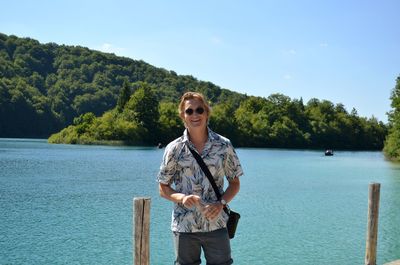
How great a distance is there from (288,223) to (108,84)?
455 ft

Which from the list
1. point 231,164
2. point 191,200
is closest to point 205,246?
point 191,200

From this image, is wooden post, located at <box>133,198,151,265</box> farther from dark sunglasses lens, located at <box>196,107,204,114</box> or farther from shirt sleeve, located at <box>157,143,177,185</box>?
dark sunglasses lens, located at <box>196,107,204,114</box>

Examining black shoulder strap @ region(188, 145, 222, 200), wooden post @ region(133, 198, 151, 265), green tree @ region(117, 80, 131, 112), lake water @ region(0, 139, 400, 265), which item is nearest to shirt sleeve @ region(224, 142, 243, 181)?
black shoulder strap @ region(188, 145, 222, 200)

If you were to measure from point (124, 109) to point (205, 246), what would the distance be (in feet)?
322

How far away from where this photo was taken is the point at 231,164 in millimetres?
4781

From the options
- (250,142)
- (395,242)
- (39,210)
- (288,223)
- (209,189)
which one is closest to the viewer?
(209,189)

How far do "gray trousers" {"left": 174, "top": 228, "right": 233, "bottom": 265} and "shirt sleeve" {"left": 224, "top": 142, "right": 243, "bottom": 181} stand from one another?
0.54 m

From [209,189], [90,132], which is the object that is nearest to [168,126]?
[90,132]

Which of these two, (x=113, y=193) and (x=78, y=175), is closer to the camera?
(x=113, y=193)

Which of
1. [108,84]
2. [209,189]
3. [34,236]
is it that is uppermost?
[108,84]

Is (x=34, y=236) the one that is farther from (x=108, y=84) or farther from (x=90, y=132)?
(x=108, y=84)

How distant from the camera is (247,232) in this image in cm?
1709

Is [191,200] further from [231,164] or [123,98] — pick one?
[123,98]

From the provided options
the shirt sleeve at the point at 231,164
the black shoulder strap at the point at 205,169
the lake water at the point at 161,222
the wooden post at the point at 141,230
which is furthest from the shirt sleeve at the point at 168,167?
the lake water at the point at 161,222
